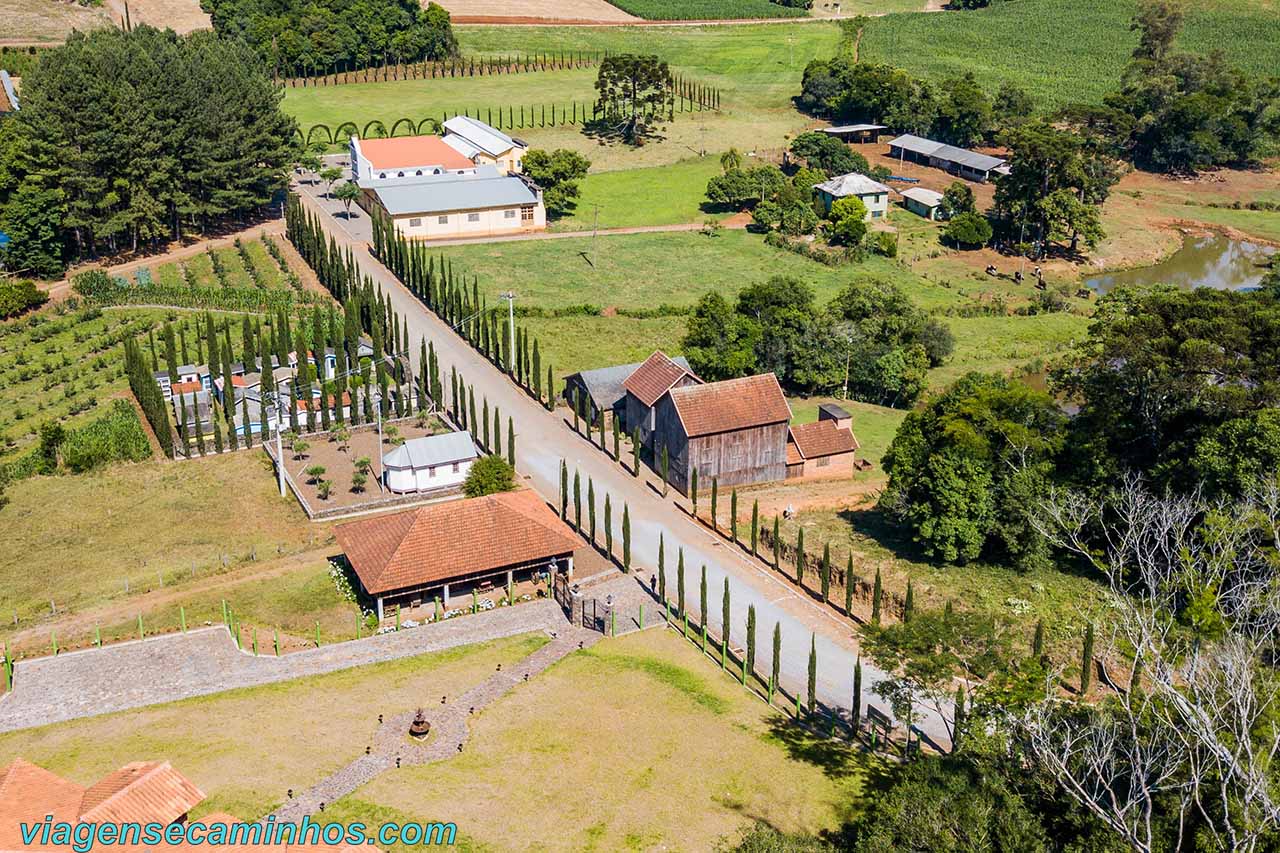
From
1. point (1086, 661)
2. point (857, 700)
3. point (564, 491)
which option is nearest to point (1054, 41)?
point (564, 491)

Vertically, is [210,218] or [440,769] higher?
[210,218]

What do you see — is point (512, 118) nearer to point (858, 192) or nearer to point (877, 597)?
point (858, 192)

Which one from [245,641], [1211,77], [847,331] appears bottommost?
[245,641]

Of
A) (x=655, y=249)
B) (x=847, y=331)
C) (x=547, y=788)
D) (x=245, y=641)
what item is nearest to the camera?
(x=547, y=788)

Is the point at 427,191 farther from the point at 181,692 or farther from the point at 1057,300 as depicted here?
the point at 181,692

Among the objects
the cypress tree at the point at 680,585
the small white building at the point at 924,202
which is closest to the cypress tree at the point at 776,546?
the cypress tree at the point at 680,585

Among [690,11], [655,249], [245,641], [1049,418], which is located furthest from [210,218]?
[690,11]

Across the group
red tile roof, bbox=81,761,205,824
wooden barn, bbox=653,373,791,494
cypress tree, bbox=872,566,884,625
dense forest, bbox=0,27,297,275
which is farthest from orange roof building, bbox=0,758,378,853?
dense forest, bbox=0,27,297,275
